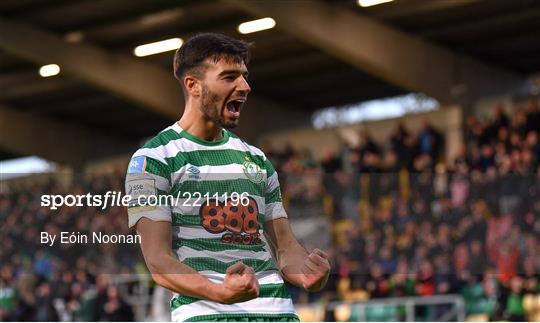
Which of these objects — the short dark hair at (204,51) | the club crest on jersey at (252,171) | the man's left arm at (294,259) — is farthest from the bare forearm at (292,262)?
the short dark hair at (204,51)

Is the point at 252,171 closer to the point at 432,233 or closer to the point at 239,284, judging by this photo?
the point at 239,284

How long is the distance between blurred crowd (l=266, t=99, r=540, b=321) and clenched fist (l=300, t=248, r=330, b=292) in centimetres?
698

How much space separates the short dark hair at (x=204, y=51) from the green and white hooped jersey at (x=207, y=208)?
22 cm

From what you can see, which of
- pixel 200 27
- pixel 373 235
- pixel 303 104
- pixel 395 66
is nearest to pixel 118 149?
pixel 303 104

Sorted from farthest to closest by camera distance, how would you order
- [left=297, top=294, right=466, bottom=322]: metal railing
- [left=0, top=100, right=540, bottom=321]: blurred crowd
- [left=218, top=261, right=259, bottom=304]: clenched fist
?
[left=297, top=294, right=466, bottom=322]: metal railing → [left=0, top=100, right=540, bottom=321]: blurred crowd → [left=218, top=261, right=259, bottom=304]: clenched fist

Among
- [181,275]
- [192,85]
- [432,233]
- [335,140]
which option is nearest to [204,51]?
[192,85]

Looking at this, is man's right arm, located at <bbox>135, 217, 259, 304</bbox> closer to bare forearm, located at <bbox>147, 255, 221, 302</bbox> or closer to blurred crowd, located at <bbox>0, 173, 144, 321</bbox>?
bare forearm, located at <bbox>147, 255, 221, 302</bbox>

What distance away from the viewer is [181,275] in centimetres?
354

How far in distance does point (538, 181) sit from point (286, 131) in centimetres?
1900

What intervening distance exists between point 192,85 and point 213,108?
0.09 metres

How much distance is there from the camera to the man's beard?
147 inches

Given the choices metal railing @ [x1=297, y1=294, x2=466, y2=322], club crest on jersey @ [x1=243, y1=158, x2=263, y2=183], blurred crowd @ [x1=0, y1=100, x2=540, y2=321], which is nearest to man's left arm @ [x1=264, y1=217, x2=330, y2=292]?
club crest on jersey @ [x1=243, y1=158, x2=263, y2=183]

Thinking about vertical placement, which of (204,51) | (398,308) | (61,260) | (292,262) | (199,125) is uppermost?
(398,308)

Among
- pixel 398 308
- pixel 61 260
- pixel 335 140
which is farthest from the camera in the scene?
pixel 335 140
